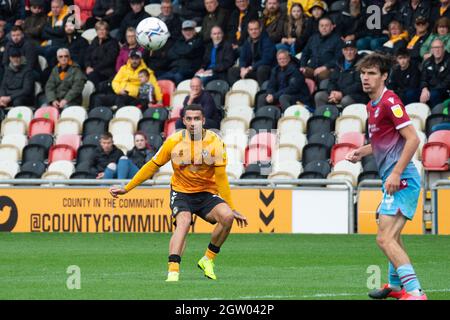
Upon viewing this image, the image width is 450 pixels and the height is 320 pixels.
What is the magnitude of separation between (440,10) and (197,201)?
12.1m

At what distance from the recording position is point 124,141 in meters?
25.8

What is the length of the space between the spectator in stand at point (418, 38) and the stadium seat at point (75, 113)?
7113 mm

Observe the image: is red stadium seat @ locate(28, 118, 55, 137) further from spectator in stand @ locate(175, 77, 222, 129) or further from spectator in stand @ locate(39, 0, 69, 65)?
spectator in stand @ locate(175, 77, 222, 129)

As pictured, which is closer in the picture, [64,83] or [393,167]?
[393,167]

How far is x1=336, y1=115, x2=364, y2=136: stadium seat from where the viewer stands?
77.9 ft

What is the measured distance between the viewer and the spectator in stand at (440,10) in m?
24.4

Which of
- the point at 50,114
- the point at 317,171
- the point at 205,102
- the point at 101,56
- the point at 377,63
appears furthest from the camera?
the point at 101,56

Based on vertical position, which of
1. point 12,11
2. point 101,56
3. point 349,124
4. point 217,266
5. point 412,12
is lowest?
point 217,266

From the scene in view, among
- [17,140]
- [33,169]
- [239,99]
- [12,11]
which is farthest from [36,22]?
[239,99]

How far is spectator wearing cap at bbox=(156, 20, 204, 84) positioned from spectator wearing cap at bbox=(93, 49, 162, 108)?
67 centimetres

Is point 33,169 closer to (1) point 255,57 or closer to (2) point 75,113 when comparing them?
(2) point 75,113

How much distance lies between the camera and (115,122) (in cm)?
2616
